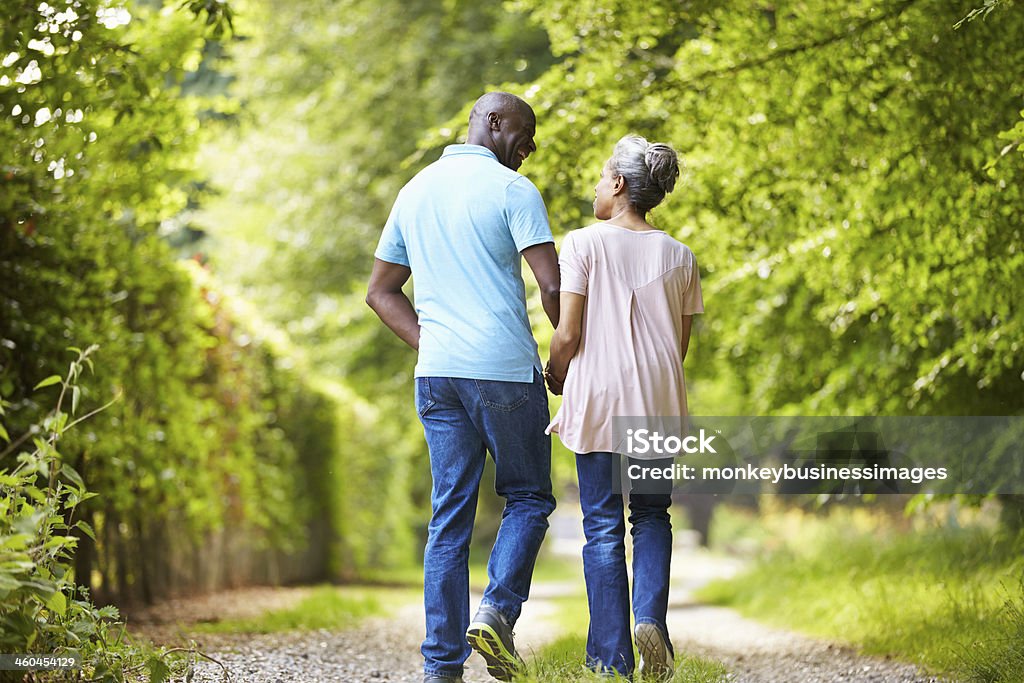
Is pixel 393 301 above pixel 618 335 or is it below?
above

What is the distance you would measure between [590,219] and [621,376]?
4.63 metres

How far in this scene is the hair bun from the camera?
351 centimetres

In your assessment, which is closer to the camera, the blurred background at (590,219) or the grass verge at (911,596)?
the grass verge at (911,596)

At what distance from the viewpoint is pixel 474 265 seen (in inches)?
132

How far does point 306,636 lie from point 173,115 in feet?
8.66

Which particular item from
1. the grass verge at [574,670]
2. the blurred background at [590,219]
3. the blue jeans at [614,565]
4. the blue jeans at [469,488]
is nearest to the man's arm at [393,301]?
the blue jeans at [469,488]

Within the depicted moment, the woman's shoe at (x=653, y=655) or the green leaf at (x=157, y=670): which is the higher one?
the green leaf at (x=157, y=670)

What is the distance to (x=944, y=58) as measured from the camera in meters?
4.91

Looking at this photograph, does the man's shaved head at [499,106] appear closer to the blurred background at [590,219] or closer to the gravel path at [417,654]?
the blurred background at [590,219]

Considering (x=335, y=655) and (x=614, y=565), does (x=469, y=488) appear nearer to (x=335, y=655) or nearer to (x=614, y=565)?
(x=614, y=565)

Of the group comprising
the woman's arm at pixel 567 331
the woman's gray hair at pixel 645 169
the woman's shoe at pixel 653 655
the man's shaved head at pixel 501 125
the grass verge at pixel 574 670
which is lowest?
the grass verge at pixel 574 670

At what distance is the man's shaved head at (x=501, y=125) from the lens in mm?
3516

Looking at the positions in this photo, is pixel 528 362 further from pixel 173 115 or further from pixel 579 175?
pixel 173 115

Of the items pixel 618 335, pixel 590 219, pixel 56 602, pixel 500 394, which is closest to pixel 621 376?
pixel 618 335
